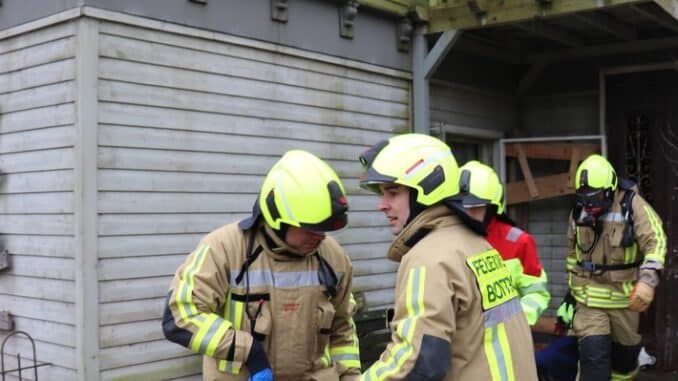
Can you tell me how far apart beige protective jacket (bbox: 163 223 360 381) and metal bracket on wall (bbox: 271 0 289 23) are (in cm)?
303

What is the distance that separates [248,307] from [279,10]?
11.0 feet

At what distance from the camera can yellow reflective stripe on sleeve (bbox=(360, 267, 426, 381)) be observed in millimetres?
2383

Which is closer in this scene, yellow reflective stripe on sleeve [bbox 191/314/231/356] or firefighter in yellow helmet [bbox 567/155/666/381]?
yellow reflective stripe on sleeve [bbox 191/314/231/356]

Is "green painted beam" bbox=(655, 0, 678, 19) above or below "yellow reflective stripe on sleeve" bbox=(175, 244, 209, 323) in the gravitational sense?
above

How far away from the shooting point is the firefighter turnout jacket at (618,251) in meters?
6.00

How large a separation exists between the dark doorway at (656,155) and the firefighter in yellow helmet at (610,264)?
1.92 m

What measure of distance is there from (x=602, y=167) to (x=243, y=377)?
154 inches

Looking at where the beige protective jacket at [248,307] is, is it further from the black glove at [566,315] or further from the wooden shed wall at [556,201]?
the wooden shed wall at [556,201]

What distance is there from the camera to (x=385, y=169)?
2.63 meters

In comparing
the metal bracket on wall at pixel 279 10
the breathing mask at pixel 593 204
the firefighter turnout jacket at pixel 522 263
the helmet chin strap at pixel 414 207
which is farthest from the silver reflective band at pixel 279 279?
the breathing mask at pixel 593 204

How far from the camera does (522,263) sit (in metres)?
4.74

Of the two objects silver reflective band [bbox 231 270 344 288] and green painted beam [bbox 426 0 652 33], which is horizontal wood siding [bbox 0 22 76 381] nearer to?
silver reflective band [bbox 231 270 344 288]

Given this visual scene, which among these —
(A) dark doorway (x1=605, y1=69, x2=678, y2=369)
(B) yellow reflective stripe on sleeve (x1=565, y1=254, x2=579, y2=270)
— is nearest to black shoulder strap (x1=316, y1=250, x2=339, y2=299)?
(B) yellow reflective stripe on sleeve (x1=565, y1=254, x2=579, y2=270)

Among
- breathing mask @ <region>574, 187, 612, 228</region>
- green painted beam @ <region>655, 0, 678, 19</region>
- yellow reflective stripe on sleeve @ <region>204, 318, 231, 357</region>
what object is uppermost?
green painted beam @ <region>655, 0, 678, 19</region>
